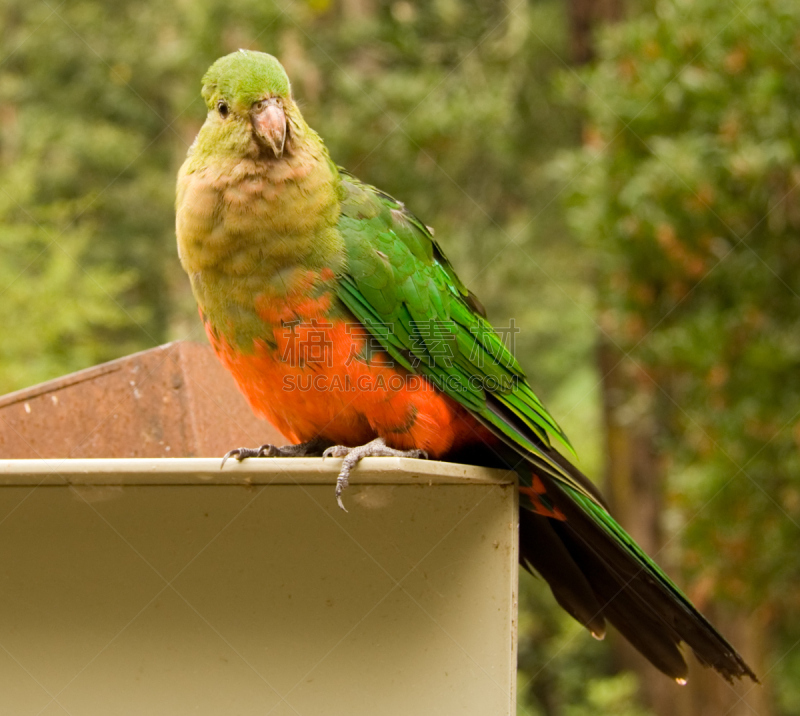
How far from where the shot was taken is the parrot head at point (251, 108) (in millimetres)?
2760

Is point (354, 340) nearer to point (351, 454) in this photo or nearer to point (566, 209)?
point (351, 454)

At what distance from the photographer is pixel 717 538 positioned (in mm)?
5414

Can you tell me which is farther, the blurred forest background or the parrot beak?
the blurred forest background

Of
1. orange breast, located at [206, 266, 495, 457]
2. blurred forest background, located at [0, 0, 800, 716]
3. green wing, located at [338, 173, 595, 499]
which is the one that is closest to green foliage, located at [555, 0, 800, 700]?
blurred forest background, located at [0, 0, 800, 716]

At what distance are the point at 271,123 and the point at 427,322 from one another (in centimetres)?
85

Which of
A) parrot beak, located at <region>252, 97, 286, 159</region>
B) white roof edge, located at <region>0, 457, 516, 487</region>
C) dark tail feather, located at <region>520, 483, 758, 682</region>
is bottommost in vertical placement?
dark tail feather, located at <region>520, 483, 758, 682</region>

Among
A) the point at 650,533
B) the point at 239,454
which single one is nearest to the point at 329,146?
the point at 239,454

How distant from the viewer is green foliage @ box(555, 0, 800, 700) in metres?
4.71

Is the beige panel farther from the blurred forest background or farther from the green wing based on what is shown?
the blurred forest background

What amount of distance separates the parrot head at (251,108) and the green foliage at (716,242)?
9.55 feet

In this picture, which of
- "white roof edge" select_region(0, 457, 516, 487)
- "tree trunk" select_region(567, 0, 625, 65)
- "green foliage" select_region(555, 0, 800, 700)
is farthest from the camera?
"tree trunk" select_region(567, 0, 625, 65)

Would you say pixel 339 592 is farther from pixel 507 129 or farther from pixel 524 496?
pixel 507 129

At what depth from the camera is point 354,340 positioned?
2.73 meters

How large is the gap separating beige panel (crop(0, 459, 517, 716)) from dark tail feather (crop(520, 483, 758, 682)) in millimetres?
710
